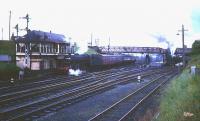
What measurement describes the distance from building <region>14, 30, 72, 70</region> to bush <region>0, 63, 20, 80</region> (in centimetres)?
381

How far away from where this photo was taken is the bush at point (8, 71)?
112ft

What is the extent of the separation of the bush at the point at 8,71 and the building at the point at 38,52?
12.5 ft

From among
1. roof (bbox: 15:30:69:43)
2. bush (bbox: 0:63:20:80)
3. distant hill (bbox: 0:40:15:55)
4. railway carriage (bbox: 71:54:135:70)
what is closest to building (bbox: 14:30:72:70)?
roof (bbox: 15:30:69:43)

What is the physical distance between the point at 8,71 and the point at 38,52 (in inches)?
305

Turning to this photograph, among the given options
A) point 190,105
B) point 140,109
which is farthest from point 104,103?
point 190,105

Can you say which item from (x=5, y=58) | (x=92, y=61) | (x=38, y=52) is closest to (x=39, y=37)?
(x=38, y=52)

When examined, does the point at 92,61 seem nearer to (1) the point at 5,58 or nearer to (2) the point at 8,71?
(1) the point at 5,58

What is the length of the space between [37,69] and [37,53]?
2.02m

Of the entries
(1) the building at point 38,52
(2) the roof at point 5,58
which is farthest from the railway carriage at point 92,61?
(2) the roof at point 5,58

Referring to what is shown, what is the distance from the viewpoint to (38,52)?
4200cm

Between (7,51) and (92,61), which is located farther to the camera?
(92,61)

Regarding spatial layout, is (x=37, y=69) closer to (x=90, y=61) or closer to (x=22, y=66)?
(x=22, y=66)

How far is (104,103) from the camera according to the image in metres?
18.9

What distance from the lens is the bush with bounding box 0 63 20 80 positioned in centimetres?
3409
